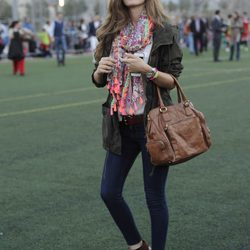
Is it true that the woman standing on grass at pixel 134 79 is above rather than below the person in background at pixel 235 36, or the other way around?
above

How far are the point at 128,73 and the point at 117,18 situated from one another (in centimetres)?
37

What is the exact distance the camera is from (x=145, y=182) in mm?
4484

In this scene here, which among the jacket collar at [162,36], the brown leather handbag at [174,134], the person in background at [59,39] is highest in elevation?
the jacket collar at [162,36]

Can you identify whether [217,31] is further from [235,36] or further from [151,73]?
[151,73]

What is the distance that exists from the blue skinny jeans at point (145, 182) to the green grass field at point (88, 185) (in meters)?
0.76

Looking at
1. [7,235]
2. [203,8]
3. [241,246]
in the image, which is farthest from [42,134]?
[203,8]

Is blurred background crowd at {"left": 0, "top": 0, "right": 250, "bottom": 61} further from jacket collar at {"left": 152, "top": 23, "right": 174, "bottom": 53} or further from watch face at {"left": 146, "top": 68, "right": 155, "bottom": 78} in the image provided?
watch face at {"left": 146, "top": 68, "right": 155, "bottom": 78}

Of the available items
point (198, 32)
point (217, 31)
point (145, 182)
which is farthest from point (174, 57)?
point (198, 32)

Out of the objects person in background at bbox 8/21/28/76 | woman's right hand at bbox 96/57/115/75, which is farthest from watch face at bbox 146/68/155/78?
person in background at bbox 8/21/28/76

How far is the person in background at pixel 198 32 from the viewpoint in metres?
32.5

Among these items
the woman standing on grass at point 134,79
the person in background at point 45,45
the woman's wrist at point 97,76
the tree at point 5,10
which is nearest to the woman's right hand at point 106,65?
the woman standing on grass at point 134,79

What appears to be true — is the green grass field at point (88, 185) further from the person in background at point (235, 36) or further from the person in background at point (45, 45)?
the person in background at point (45, 45)

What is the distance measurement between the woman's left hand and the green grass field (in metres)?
1.66

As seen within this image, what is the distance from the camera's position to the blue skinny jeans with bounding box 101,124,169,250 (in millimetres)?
4441
